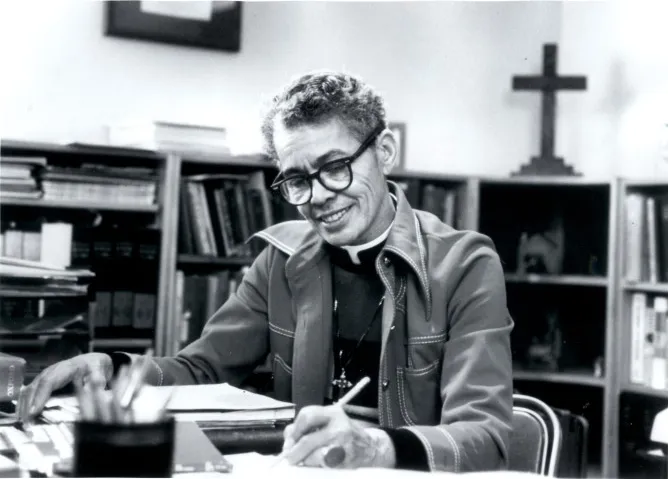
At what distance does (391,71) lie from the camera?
359 centimetres

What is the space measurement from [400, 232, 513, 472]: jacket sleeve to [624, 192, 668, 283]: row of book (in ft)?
5.54

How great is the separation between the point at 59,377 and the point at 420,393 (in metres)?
0.60

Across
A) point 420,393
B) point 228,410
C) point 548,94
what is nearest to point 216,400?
point 228,410

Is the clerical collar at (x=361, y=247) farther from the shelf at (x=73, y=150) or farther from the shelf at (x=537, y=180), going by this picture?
the shelf at (x=537, y=180)

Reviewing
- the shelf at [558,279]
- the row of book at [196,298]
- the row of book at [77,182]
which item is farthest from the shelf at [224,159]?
the shelf at [558,279]

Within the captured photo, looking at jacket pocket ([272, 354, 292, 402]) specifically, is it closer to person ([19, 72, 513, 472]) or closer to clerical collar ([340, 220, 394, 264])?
person ([19, 72, 513, 472])

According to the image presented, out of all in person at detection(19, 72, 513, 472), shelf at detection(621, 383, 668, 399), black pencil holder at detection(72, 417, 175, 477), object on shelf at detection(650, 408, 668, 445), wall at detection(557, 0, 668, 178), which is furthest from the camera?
wall at detection(557, 0, 668, 178)

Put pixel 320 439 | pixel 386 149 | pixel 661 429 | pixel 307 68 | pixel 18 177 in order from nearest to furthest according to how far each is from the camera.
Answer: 1. pixel 320 439
2. pixel 386 149
3. pixel 661 429
4. pixel 18 177
5. pixel 307 68

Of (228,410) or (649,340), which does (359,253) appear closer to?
(228,410)

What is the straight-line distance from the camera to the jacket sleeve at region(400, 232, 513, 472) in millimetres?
1112

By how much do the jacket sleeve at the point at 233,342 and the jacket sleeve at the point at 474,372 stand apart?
0.41 m

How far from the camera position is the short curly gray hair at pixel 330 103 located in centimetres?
149

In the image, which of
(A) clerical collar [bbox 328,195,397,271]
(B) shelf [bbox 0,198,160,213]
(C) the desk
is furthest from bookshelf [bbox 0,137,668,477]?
(C) the desk

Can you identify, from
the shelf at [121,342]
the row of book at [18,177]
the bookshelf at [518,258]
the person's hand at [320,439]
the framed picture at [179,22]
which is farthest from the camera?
the framed picture at [179,22]
